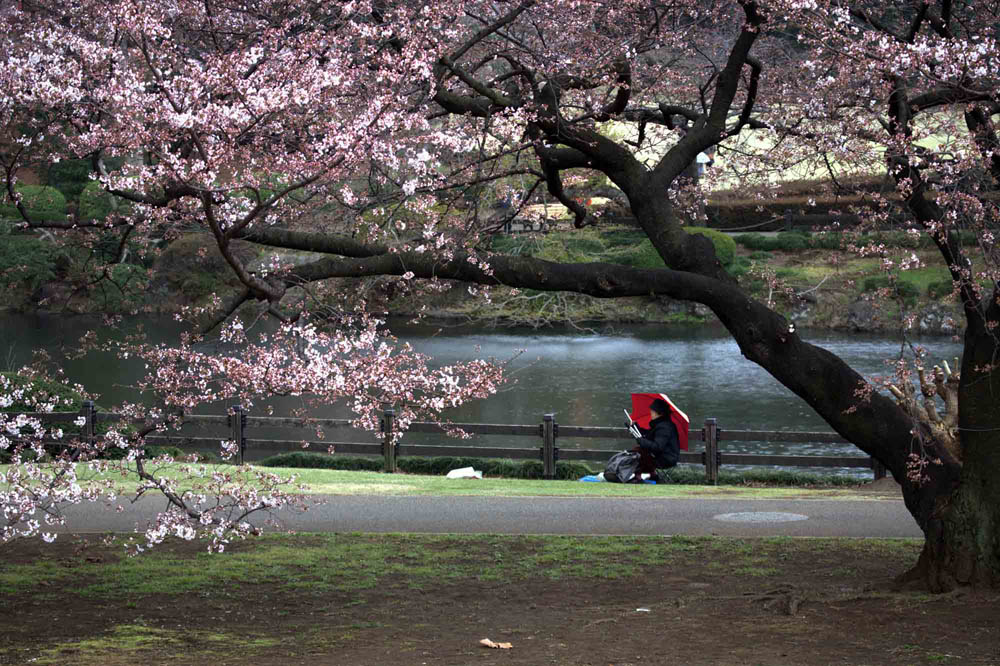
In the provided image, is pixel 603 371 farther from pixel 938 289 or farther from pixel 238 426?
pixel 938 289

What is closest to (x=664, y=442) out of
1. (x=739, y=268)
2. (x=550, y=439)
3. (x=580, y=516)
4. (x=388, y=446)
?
(x=550, y=439)

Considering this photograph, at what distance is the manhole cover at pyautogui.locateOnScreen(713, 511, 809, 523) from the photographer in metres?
10.3

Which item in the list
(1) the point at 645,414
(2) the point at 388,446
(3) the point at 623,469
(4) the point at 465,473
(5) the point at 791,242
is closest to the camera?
(3) the point at 623,469

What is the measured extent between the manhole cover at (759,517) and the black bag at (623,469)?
10.0ft

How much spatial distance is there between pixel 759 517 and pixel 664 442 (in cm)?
286

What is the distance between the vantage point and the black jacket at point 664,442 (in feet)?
43.7

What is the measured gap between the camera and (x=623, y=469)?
1383 centimetres

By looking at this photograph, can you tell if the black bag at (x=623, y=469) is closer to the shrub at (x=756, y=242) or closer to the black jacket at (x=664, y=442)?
the black jacket at (x=664, y=442)

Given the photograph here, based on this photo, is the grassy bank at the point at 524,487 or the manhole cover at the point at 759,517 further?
the grassy bank at the point at 524,487

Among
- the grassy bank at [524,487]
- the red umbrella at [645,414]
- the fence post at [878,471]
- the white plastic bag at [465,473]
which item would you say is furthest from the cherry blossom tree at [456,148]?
the fence post at [878,471]

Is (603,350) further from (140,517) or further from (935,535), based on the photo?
(935,535)

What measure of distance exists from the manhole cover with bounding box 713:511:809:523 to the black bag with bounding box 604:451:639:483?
120 inches

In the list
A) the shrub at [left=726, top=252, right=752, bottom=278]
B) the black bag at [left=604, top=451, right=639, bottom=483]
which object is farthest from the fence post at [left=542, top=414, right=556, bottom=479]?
the shrub at [left=726, top=252, right=752, bottom=278]

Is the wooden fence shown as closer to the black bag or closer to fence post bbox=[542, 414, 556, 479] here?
fence post bbox=[542, 414, 556, 479]
